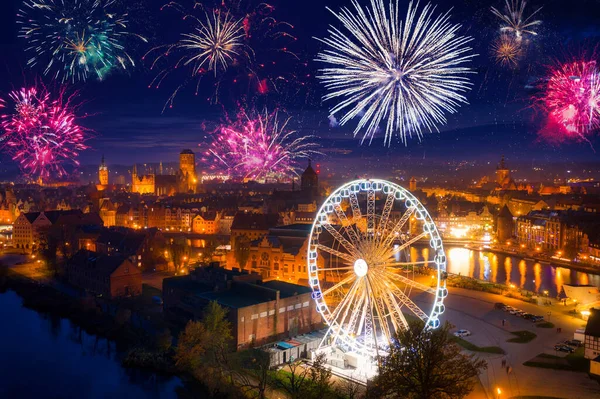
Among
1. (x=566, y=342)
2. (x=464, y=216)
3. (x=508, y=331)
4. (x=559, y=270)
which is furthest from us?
(x=464, y=216)

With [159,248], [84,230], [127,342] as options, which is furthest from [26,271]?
[127,342]

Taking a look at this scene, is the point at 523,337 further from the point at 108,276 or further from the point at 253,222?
the point at 253,222

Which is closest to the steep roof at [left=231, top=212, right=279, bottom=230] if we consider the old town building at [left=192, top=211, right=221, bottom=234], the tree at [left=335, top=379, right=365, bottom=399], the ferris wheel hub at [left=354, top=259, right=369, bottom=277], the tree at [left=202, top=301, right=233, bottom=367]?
the old town building at [left=192, top=211, right=221, bottom=234]

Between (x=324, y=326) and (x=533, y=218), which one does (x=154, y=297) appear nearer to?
(x=324, y=326)

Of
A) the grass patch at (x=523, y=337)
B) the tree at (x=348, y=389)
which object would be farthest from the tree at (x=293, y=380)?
the grass patch at (x=523, y=337)

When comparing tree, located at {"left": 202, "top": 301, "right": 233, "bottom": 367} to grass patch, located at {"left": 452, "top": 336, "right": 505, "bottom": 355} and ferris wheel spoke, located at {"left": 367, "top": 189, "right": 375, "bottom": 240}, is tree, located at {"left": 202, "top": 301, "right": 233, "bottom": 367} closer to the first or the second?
ferris wheel spoke, located at {"left": 367, "top": 189, "right": 375, "bottom": 240}

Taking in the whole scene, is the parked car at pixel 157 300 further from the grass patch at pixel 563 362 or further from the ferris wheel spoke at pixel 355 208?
the grass patch at pixel 563 362
